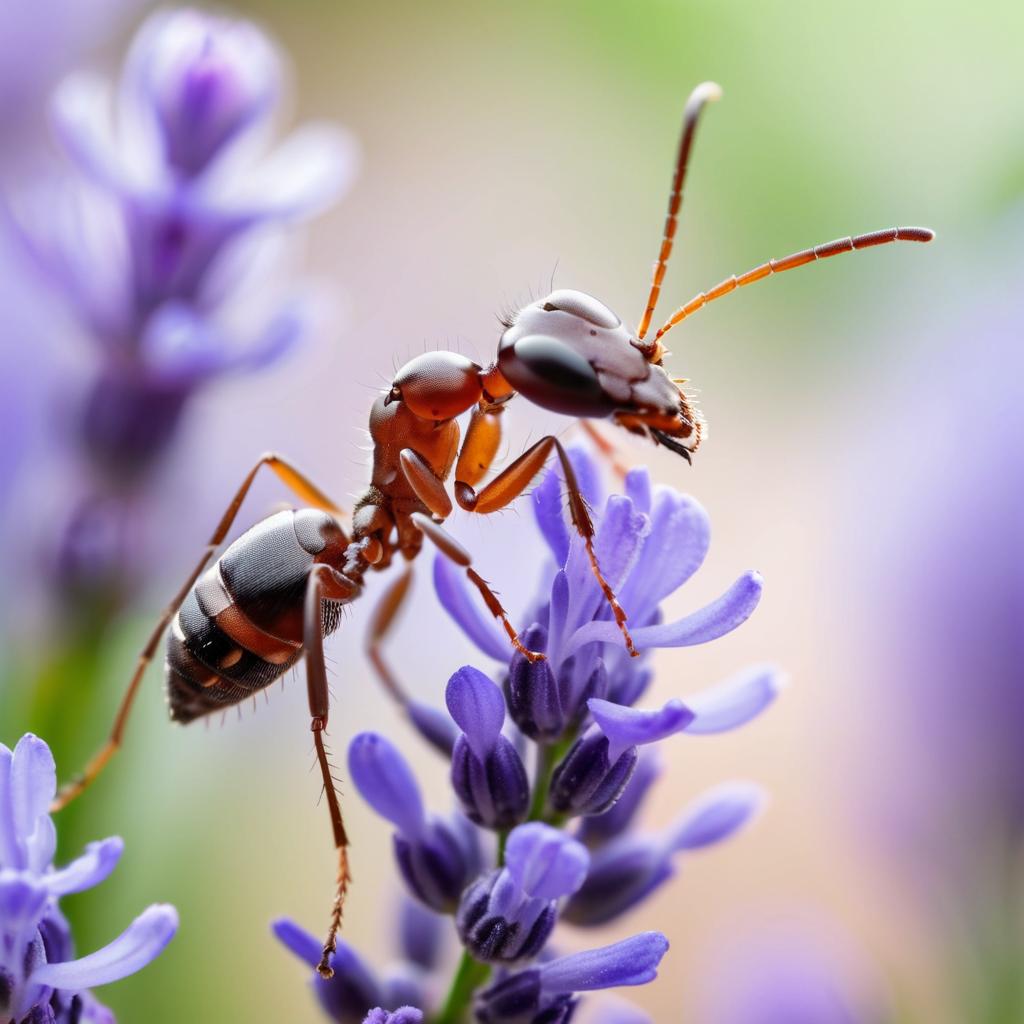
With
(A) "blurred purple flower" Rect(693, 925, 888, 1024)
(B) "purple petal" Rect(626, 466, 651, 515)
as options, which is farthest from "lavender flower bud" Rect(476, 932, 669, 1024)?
(A) "blurred purple flower" Rect(693, 925, 888, 1024)

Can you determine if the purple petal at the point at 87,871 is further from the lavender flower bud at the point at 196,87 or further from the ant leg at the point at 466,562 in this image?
the lavender flower bud at the point at 196,87

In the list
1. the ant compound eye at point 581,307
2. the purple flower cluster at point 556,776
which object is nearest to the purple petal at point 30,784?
the purple flower cluster at point 556,776

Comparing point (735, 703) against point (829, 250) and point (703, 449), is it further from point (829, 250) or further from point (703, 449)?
point (703, 449)

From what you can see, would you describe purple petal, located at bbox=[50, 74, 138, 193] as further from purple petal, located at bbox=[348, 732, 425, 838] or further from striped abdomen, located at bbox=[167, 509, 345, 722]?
purple petal, located at bbox=[348, 732, 425, 838]

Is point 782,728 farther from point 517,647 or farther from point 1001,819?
point 517,647

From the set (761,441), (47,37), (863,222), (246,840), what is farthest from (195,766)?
(761,441)

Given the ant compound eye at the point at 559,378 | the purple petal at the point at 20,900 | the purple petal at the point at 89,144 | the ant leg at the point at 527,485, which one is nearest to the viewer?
the purple petal at the point at 20,900
